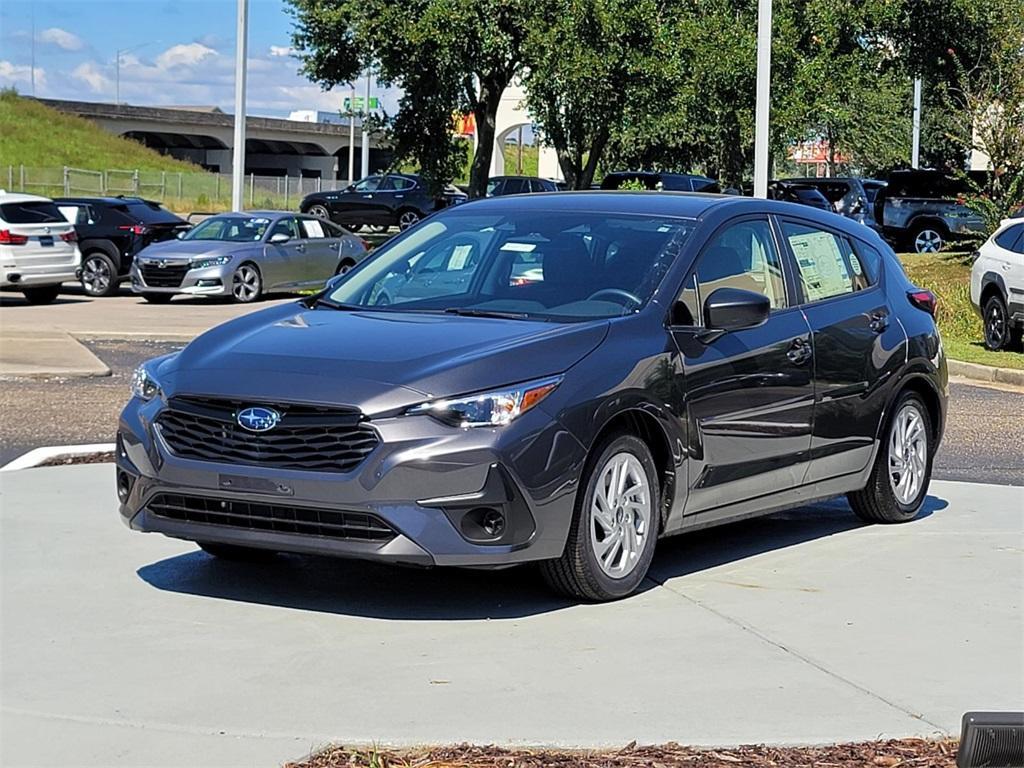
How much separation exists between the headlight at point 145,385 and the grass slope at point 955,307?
1286cm

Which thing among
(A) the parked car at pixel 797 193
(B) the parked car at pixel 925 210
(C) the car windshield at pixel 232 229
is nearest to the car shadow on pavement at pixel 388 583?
(C) the car windshield at pixel 232 229

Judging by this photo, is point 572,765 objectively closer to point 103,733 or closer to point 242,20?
point 103,733

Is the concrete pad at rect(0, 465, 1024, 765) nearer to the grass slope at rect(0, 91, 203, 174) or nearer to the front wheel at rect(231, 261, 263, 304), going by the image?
the front wheel at rect(231, 261, 263, 304)

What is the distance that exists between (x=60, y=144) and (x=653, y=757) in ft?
305

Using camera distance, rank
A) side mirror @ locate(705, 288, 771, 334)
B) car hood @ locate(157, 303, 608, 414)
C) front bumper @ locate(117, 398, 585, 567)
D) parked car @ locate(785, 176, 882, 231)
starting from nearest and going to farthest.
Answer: front bumper @ locate(117, 398, 585, 567)
car hood @ locate(157, 303, 608, 414)
side mirror @ locate(705, 288, 771, 334)
parked car @ locate(785, 176, 882, 231)

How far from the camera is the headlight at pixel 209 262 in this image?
1042 inches

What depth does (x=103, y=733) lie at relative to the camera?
4895 mm

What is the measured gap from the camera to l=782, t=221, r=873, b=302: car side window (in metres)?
8.13

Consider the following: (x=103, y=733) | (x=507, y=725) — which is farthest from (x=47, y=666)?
(x=507, y=725)

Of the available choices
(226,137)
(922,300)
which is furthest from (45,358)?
(226,137)

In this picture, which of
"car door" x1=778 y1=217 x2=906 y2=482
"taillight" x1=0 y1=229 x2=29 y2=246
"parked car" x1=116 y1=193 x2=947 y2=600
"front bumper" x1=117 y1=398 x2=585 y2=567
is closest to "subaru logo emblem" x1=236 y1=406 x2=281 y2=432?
"parked car" x1=116 y1=193 x2=947 y2=600

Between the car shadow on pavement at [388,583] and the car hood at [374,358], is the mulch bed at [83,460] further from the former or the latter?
the car hood at [374,358]

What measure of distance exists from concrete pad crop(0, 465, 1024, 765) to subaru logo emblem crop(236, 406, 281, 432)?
743 mm

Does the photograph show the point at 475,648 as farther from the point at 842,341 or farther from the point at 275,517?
the point at 842,341
